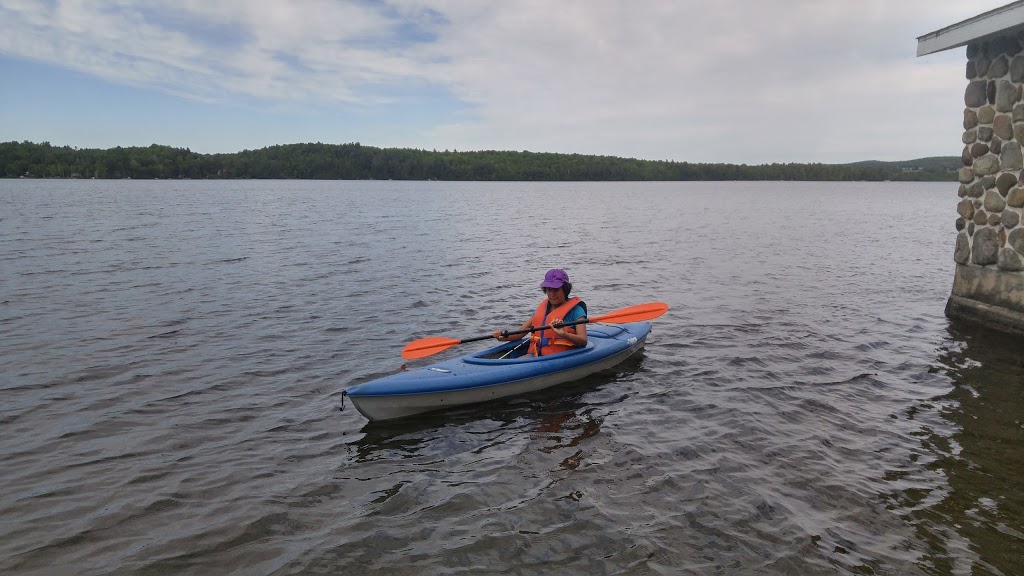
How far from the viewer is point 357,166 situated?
133625 mm

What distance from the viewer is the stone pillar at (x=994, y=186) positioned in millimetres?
8320

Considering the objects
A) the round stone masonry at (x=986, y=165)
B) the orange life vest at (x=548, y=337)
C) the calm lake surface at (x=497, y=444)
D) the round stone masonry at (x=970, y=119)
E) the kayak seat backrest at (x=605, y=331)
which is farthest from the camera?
the round stone masonry at (x=970, y=119)

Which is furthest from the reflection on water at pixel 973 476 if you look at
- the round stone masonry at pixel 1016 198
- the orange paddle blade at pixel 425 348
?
the orange paddle blade at pixel 425 348

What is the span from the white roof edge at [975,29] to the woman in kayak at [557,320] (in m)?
6.13

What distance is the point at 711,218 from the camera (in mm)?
40906

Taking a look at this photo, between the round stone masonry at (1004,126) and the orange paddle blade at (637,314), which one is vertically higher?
the round stone masonry at (1004,126)

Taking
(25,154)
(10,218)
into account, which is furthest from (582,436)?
(25,154)

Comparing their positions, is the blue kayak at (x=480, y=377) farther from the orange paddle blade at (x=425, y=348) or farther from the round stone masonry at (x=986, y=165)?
the round stone masonry at (x=986, y=165)

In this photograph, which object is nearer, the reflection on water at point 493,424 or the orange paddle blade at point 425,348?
the reflection on water at point 493,424

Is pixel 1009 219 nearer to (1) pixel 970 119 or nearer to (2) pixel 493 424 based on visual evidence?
(1) pixel 970 119

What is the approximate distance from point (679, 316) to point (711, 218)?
30.9 m

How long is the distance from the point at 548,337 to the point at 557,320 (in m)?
0.27

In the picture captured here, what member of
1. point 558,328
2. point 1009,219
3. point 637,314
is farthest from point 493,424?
point 1009,219

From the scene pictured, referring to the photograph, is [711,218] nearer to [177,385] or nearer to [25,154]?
[177,385]
